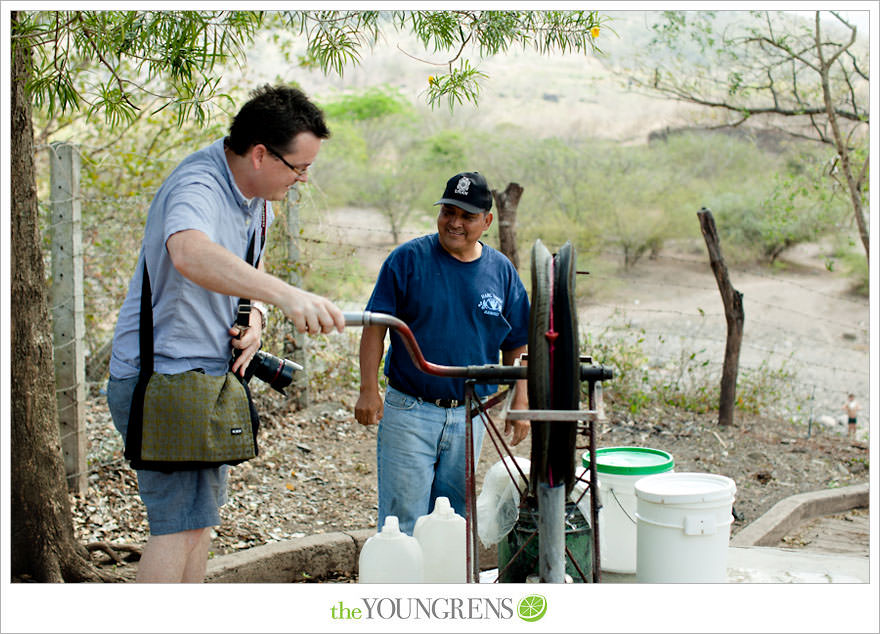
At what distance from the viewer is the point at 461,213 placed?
2908 millimetres

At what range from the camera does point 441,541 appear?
106 inches

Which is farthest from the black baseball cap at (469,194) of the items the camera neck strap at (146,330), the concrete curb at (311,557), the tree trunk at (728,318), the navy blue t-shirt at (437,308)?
the tree trunk at (728,318)

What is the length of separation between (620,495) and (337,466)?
251 centimetres

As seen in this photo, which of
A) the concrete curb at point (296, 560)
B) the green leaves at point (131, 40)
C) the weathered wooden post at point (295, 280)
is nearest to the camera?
the green leaves at point (131, 40)

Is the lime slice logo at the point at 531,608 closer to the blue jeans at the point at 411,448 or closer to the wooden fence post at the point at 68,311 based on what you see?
the blue jeans at the point at 411,448

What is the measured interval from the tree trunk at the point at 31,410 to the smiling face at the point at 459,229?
160 centimetres

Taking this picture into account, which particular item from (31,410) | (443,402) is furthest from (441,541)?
(31,410)

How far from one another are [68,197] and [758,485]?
4.30 m

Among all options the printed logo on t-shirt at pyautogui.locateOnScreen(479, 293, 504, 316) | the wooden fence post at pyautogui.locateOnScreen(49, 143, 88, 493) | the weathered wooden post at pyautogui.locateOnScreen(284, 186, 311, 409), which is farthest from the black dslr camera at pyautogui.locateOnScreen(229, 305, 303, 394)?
the weathered wooden post at pyautogui.locateOnScreen(284, 186, 311, 409)

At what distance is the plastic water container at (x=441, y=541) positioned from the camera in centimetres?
269

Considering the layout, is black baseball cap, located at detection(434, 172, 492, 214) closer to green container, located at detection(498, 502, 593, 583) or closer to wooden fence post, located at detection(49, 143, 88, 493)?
green container, located at detection(498, 502, 593, 583)

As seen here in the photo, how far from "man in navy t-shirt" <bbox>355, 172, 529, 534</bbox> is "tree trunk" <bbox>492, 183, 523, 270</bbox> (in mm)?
3350

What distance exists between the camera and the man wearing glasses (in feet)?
7.41

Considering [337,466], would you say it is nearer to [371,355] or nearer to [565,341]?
[371,355]
